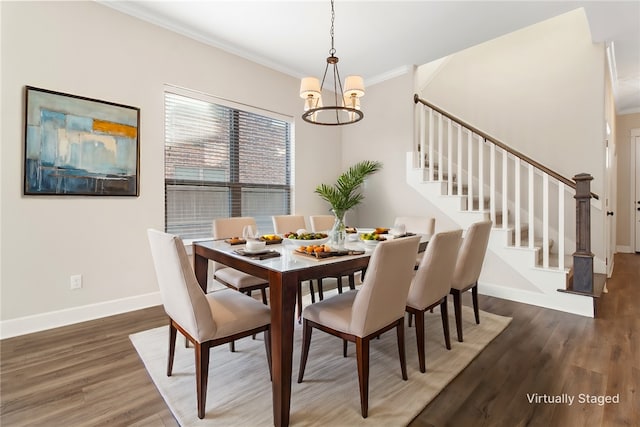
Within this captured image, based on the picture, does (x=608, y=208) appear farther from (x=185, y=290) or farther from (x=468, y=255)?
(x=185, y=290)

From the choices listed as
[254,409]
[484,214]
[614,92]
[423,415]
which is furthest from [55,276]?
[614,92]

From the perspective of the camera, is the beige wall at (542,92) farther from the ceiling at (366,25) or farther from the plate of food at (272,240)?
the plate of food at (272,240)

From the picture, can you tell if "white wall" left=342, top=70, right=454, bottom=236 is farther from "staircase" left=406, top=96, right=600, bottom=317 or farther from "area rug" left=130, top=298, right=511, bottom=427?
"area rug" left=130, top=298, right=511, bottom=427

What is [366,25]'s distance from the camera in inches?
126

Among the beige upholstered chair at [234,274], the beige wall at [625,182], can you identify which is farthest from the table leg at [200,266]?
the beige wall at [625,182]

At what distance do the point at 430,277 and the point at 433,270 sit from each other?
0.16ft

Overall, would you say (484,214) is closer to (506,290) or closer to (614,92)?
(506,290)

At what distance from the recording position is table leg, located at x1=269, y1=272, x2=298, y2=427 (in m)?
1.39

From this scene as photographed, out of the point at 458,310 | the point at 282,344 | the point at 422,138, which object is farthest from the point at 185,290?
the point at 422,138

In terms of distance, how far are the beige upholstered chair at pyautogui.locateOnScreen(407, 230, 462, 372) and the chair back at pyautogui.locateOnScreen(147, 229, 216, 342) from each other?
4.00 feet

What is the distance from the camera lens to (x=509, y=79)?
4.48m

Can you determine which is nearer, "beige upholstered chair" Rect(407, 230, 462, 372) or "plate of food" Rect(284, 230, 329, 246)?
"beige upholstered chair" Rect(407, 230, 462, 372)

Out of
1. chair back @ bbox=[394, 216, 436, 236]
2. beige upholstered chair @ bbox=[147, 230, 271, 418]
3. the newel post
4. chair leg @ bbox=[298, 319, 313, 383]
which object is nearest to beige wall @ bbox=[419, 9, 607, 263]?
the newel post

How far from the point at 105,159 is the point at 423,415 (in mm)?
3194
